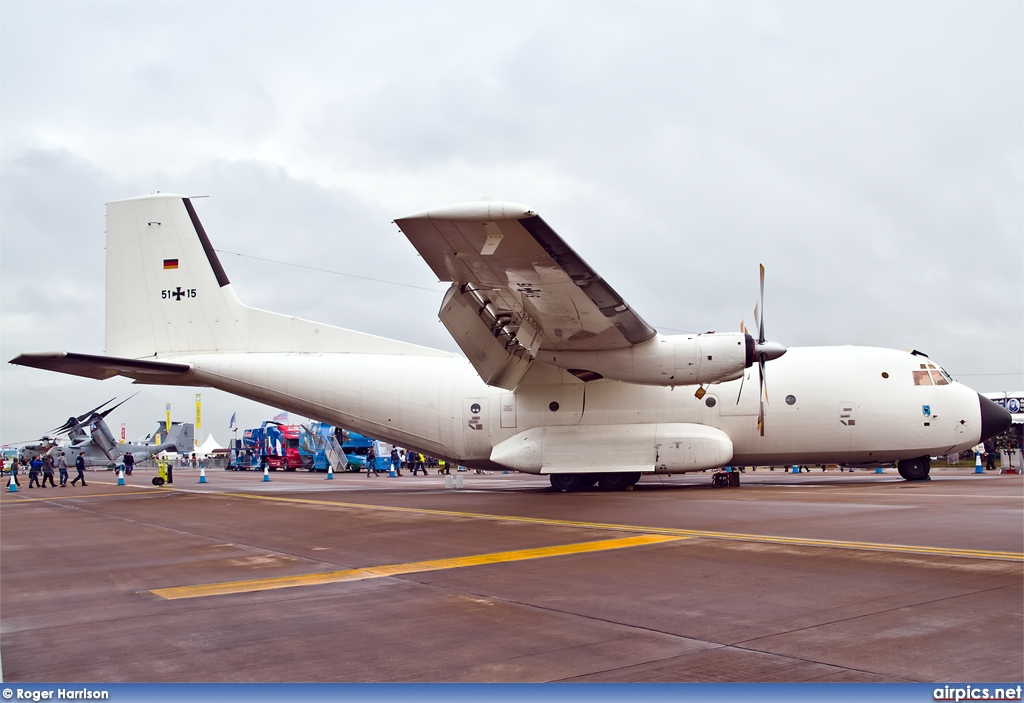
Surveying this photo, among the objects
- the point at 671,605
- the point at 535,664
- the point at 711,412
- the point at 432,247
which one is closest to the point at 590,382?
the point at 711,412

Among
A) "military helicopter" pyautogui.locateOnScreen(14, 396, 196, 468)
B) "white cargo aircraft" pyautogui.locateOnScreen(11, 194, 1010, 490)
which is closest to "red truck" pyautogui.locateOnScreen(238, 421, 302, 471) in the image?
"military helicopter" pyautogui.locateOnScreen(14, 396, 196, 468)

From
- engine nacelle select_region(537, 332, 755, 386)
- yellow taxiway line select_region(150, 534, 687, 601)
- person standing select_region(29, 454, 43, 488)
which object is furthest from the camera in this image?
person standing select_region(29, 454, 43, 488)

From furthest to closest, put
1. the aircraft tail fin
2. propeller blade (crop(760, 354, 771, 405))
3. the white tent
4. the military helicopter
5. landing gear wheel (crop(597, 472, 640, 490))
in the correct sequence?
the white tent → the military helicopter → the aircraft tail fin → landing gear wheel (crop(597, 472, 640, 490)) → propeller blade (crop(760, 354, 771, 405))

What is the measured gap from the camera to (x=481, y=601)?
6055 millimetres

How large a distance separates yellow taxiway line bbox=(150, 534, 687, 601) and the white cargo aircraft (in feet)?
20.7

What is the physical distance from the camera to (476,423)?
65.3 feet

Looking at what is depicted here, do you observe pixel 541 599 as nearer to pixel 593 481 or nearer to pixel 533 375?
pixel 533 375

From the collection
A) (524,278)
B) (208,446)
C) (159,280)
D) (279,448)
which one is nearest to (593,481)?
(524,278)

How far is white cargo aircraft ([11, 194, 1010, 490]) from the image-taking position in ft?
54.0

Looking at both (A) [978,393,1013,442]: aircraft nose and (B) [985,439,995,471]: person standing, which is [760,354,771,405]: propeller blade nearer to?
(A) [978,393,1013,442]: aircraft nose

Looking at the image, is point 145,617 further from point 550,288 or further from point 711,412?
point 711,412

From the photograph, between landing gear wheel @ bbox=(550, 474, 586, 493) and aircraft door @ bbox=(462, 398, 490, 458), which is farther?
aircraft door @ bbox=(462, 398, 490, 458)

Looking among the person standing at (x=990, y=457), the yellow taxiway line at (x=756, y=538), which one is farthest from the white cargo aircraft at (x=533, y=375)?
the person standing at (x=990, y=457)

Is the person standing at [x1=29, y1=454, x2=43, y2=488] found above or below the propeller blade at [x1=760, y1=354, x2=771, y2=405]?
below
